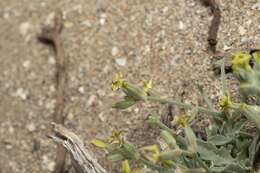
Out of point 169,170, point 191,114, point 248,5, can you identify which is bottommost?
point 169,170

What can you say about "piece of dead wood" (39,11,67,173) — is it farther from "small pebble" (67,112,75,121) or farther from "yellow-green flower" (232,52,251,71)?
"yellow-green flower" (232,52,251,71)

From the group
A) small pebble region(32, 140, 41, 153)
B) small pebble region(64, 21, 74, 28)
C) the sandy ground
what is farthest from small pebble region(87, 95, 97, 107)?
small pebble region(64, 21, 74, 28)

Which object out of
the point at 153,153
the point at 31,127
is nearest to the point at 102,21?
the point at 31,127

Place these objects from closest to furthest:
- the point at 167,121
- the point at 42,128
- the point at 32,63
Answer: the point at 167,121 → the point at 42,128 → the point at 32,63

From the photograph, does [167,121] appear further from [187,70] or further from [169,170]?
[169,170]

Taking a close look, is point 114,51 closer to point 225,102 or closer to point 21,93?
point 21,93

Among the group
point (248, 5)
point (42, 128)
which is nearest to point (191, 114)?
point (248, 5)
